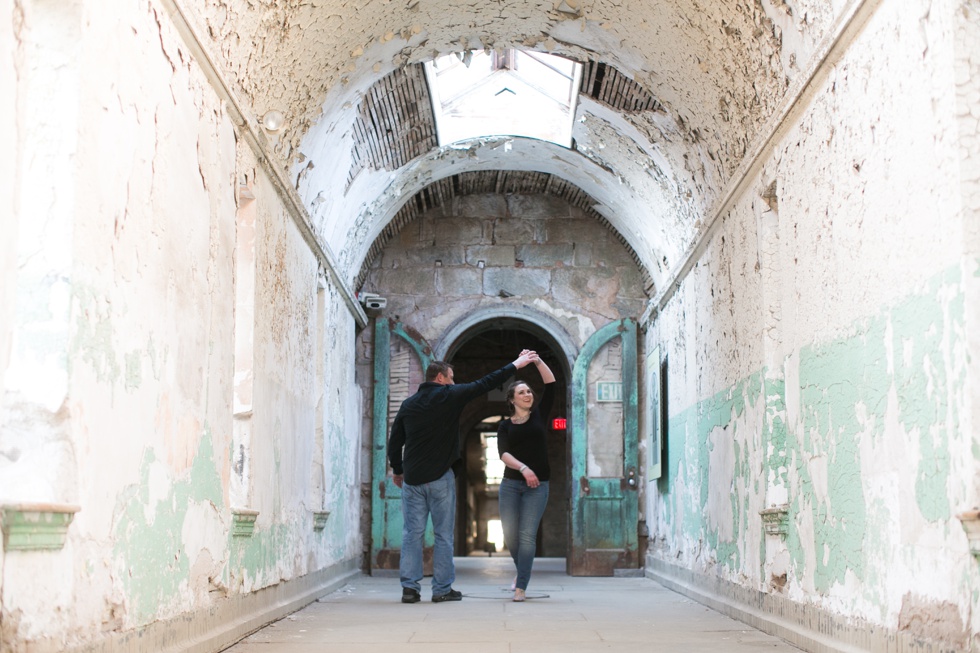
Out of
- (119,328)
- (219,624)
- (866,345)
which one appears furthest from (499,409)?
(119,328)

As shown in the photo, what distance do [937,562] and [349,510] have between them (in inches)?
283

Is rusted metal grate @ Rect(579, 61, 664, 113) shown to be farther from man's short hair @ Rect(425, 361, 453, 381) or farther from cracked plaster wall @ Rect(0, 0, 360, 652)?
cracked plaster wall @ Rect(0, 0, 360, 652)

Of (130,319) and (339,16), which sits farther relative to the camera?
(339,16)

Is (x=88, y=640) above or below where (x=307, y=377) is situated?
below

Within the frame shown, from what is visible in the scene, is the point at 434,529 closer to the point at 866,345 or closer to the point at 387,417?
the point at 387,417

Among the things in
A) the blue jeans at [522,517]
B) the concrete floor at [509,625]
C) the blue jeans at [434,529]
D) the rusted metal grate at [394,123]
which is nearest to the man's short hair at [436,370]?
the blue jeans at [434,529]

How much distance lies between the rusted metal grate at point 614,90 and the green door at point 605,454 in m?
3.21

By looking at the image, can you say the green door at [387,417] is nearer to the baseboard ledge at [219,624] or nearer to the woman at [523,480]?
the baseboard ledge at [219,624]

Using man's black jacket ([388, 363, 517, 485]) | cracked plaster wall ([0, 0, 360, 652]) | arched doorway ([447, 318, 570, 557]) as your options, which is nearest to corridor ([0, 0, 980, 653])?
cracked plaster wall ([0, 0, 360, 652])

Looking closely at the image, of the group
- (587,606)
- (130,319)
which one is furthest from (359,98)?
(130,319)

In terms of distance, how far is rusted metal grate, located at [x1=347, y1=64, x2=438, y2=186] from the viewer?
27.3 ft

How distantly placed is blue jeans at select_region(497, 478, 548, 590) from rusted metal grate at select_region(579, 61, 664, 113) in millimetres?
2878

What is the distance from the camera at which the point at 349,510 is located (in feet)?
33.3

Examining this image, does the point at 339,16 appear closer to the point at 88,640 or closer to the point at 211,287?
the point at 211,287
